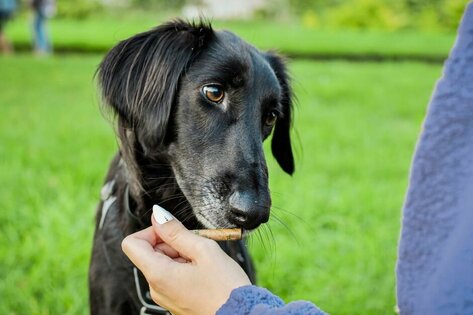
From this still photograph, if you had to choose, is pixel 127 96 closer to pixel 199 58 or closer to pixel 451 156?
pixel 199 58

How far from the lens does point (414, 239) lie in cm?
95

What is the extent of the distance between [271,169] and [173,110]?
3012mm

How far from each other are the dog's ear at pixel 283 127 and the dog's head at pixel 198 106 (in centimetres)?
47

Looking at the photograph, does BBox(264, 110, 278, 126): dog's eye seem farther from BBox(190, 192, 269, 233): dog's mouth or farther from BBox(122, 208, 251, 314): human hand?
BBox(122, 208, 251, 314): human hand

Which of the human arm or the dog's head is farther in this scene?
the dog's head

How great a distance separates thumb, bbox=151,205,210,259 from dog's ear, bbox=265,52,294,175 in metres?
1.19

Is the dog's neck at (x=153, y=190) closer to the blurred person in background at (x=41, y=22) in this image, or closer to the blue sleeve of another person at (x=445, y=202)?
the blue sleeve of another person at (x=445, y=202)

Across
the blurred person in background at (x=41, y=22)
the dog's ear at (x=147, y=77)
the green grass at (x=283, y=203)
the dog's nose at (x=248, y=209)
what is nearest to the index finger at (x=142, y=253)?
the dog's nose at (x=248, y=209)

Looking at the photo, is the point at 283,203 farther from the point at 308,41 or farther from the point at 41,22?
the point at 308,41

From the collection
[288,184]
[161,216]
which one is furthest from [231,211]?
[288,184]

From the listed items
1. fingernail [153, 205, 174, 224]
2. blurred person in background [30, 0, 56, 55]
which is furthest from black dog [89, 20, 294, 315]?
blurred person in background [30, 0, 56, 55]

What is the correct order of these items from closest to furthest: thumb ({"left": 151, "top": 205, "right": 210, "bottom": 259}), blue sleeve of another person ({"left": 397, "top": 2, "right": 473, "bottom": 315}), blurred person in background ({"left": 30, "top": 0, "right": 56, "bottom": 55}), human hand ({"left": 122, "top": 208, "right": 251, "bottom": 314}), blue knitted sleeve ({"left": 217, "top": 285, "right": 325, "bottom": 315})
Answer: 1. blue sleeve of another person ({"left": 397, "top": 2, "right": 473, "bottom": 315})
2. blue knitted sleeve ({"left": 217, "top": 285, "right": 325, "bottom": 315})
3. human hand ({"left": 122, "top": 208, "right": 251, "bottom": 314})
4. thumb ({"left": 151, "top": 205, "right": 210, "bottom": 259})
5. blurred person in background ({"left": 30, "top": 0, "right": 56, "bottom": 55})

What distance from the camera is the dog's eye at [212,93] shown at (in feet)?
6.85

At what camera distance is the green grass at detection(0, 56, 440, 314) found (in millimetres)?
3303
